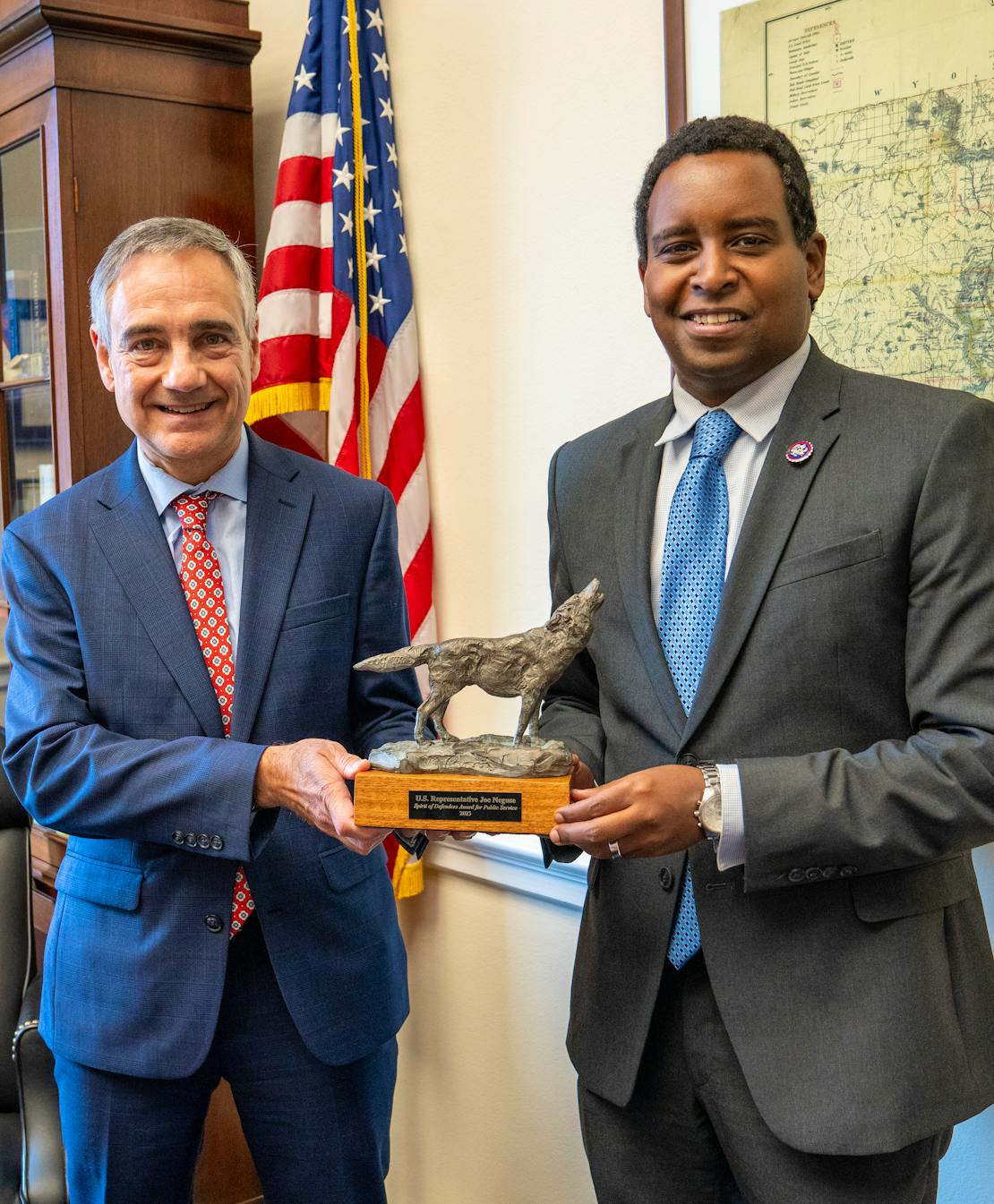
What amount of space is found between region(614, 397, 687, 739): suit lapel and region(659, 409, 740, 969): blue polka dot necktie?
→ 0.08ft

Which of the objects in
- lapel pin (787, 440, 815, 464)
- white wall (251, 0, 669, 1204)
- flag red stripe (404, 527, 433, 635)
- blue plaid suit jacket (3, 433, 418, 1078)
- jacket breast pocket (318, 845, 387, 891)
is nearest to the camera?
lapel pin (787, 440, 815, 464)

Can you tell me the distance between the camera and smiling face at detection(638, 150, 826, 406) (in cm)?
147

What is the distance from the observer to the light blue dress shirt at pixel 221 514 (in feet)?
5.91

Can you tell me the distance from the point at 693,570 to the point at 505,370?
1.24 metres

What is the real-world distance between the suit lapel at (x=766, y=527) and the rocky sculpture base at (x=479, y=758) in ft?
0.54

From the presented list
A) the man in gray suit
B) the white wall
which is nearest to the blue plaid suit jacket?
the man in gray suit

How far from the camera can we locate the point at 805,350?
1.55 m

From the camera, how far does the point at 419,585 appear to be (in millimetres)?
2793

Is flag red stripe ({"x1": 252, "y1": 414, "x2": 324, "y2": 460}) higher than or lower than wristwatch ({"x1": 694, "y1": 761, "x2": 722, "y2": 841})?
higher

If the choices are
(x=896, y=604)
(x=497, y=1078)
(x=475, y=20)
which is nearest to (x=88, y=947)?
(x=896, y=604)

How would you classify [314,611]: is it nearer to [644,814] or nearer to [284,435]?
[644,814]

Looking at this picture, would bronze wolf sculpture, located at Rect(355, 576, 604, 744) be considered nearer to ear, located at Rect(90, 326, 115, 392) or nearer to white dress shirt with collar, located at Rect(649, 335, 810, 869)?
white dress shirt with collar, located at Rect(649, 335, 810, 869)

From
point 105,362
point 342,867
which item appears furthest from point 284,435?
point 342,867

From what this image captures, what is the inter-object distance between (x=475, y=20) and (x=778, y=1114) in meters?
2.20
